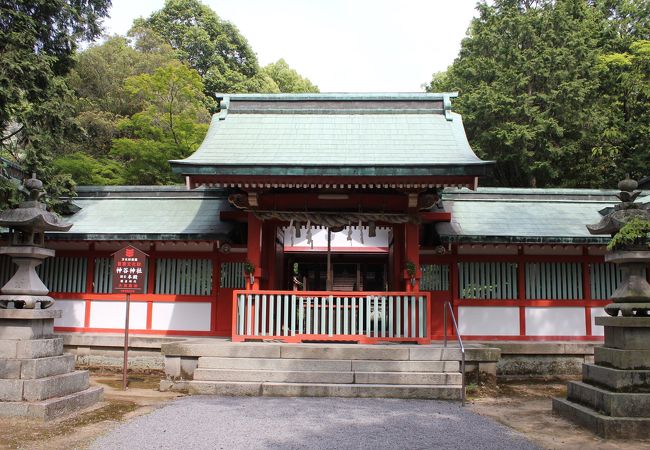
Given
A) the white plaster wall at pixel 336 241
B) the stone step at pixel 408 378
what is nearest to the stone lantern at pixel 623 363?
the stone step at pixel 408 378

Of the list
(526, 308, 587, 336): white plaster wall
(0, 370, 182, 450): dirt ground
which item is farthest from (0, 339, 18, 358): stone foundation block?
(526, 308, 587, 336): white plaster wall

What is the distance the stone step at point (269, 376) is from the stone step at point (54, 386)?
1863 mm

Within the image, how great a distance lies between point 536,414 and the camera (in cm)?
776

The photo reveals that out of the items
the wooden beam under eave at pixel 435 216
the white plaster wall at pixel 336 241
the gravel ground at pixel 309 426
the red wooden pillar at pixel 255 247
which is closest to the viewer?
the gravel ground at pixel 309 426

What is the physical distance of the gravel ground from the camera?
5.89 m

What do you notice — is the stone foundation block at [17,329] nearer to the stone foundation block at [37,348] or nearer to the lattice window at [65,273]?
the stone foundation block at [37,348]

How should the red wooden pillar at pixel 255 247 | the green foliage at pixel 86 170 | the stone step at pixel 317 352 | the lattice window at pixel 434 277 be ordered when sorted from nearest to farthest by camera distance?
the stone step at pixel 317 352
the red wooden pillar at pixel 255 247
the lattice window at pixel 434 277
the green foliage at pixel 86 170

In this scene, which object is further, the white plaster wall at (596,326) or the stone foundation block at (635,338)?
the white plaster wall at (596,326)

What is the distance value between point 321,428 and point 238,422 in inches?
44.0

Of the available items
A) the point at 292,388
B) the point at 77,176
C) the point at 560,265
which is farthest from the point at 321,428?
the point at 77,176

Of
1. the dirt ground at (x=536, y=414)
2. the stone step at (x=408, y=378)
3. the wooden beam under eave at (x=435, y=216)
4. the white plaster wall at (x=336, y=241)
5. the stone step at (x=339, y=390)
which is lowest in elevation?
the dirt ground at (x=536, y=414)

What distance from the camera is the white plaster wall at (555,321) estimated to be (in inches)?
458

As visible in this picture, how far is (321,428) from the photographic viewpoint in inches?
259

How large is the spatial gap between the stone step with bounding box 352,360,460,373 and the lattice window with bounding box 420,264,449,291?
119 inches
